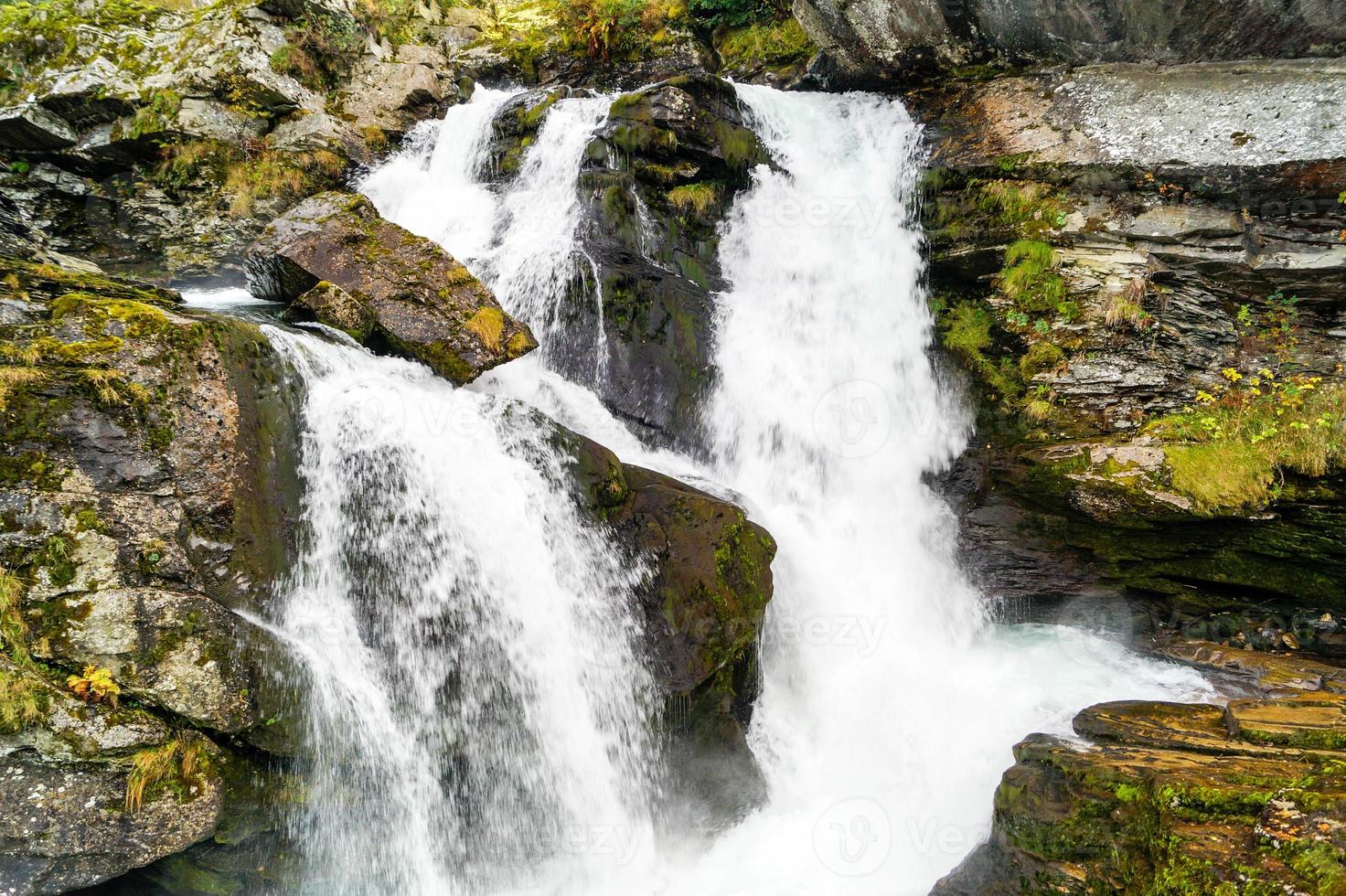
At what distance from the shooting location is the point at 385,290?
693cm

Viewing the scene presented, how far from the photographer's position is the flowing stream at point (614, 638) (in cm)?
483

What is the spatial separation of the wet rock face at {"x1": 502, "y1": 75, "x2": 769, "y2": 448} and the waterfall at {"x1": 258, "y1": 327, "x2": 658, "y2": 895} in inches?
102

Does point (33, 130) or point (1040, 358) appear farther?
point (33, 130)

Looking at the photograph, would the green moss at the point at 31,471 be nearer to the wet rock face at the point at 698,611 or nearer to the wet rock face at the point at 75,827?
the wet rock face at the point at 75,827

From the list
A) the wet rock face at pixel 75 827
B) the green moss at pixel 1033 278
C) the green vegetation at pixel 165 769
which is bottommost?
the wet rock face at pixel 75 827

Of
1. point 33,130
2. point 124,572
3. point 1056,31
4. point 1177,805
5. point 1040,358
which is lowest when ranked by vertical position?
point 124,572

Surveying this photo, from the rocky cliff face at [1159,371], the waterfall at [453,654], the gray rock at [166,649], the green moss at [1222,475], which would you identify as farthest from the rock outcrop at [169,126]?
the green moss at [1222,475]

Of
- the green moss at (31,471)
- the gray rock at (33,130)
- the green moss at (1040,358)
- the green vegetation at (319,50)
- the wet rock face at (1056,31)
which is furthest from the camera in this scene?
the green vegetation at (319,50)

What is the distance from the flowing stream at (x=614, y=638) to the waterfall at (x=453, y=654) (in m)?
0.02

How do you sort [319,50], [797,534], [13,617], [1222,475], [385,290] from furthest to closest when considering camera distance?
[319,50]
[797,534]
[385,290]
[1222,475]
[13,617]

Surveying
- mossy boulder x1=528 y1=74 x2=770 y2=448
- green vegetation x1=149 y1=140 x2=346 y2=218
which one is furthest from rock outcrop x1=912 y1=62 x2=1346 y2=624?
green vegetation x1=149 y1=140 x2=346 y2=218

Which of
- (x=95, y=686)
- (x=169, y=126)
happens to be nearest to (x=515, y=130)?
(x=169, y=126)

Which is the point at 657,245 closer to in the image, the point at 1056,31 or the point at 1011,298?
the point at 1011,298

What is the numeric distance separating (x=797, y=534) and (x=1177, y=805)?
14.8 ft
